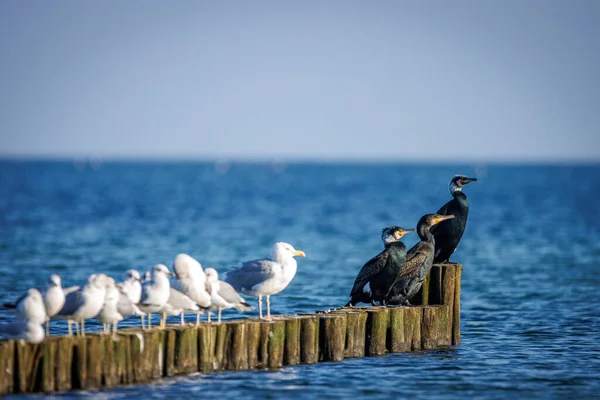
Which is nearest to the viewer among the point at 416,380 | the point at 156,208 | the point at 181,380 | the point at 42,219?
the point at 181,380

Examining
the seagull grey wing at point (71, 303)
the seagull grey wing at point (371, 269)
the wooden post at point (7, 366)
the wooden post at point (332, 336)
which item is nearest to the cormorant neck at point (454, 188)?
the seagull grey wing at point (371, 269)

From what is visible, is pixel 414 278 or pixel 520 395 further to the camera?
pixel 414 278

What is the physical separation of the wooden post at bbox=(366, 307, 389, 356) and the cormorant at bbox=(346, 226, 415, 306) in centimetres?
54

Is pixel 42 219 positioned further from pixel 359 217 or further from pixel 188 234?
pixel 359 217

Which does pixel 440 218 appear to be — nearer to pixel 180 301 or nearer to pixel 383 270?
pixel 383 270

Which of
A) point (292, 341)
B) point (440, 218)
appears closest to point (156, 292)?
point (292, 341)

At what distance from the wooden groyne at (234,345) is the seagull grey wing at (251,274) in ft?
1.74

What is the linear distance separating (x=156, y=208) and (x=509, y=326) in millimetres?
43938

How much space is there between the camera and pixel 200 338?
1348 cm

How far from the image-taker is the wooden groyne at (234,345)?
12227 millimetres

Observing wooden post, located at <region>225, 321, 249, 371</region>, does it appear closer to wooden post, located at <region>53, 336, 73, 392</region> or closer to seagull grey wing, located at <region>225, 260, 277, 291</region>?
seagull grey wing, located at <region>225, 260, 277, 291</region>

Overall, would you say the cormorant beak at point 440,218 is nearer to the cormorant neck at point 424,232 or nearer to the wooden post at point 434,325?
the cormorant neck at point 424,232

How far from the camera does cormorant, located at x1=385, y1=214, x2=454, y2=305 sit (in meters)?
15.8

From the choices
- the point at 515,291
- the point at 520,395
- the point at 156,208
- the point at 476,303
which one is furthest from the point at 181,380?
the point at 156,208
